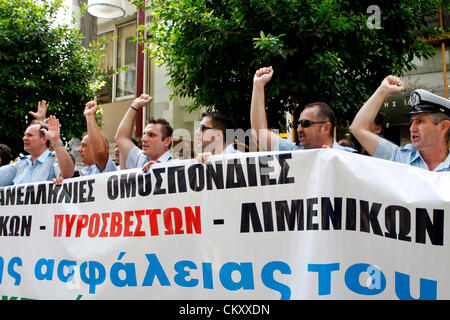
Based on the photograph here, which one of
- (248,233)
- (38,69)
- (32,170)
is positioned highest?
(38,69)

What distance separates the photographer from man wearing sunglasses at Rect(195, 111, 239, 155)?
3768mm

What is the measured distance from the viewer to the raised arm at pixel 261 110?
11.1ft

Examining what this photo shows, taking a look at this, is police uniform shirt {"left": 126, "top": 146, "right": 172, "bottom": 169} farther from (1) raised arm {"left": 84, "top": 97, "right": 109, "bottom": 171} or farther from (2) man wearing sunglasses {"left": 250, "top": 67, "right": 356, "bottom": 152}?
(2) man wearing sunglasses {"left": 250, "top": 67, "right": 356, "bottom": 152}

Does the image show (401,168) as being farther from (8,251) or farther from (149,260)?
(8,251)

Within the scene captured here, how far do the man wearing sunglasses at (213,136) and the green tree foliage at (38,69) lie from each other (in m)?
3.24

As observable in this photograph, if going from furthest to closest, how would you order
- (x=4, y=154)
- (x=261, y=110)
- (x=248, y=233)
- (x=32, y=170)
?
(x=4, y=154), (x=32, y=170), (x=261, y=110), (x=248, y=233)

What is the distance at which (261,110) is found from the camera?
341cm

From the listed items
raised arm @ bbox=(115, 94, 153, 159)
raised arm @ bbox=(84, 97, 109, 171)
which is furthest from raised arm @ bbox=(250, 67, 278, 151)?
raised arm @ bbox=(84, 97, 109, 171)

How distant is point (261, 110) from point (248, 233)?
110cm

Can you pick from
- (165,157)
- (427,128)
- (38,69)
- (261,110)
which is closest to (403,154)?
(427,128)

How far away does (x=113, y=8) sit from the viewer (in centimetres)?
885

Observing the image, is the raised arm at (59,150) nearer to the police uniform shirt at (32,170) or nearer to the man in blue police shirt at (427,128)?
the police uniform shirt at (32,170)

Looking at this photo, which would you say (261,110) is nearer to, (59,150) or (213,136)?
(213,136)

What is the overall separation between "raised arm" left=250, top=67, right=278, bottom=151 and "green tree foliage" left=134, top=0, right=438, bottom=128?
28.8 inches
